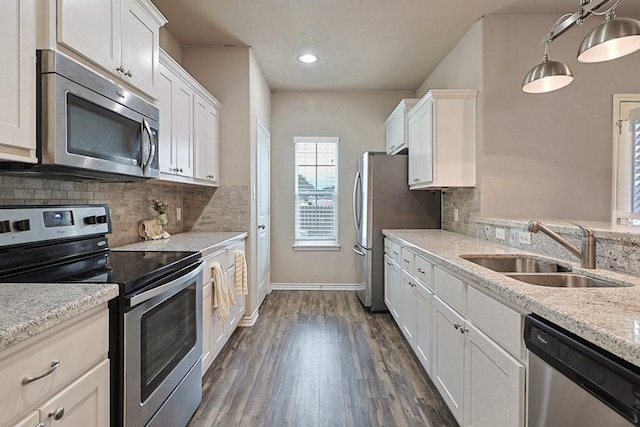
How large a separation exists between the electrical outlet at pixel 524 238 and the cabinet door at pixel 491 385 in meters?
0.89

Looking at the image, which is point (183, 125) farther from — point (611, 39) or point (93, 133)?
point (611, 39)

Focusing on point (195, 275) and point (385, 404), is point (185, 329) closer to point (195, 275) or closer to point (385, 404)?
point (195, 275)

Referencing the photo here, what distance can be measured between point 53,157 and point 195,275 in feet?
2.99

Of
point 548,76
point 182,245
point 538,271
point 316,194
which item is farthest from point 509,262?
point 316,194

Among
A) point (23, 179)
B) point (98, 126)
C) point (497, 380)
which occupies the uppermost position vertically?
point (98, 126)

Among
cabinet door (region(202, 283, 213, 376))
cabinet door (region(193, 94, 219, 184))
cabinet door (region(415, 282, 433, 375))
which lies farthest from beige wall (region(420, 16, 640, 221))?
cabinet door (region(193, 94, 219, 184))

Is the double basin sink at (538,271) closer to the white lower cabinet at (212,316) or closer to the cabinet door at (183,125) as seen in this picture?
the white lower cabinet at (212,316)

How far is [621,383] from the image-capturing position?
79 centimetres

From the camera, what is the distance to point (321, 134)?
480 centimetres

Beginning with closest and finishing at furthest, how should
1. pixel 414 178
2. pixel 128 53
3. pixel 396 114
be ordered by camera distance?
pixel 128 53
pixel 414 178
pixel 396 114

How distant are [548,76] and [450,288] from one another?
1.23m

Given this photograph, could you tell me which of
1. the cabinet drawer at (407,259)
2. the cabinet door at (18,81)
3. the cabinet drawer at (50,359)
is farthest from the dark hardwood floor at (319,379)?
the cabinet door at (18,81)

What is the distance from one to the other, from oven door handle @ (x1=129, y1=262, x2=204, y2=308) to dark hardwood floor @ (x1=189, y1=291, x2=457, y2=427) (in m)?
0.82

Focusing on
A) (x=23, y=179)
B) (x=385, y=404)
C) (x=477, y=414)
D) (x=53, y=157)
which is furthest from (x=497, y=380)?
(x=23, y=179)
